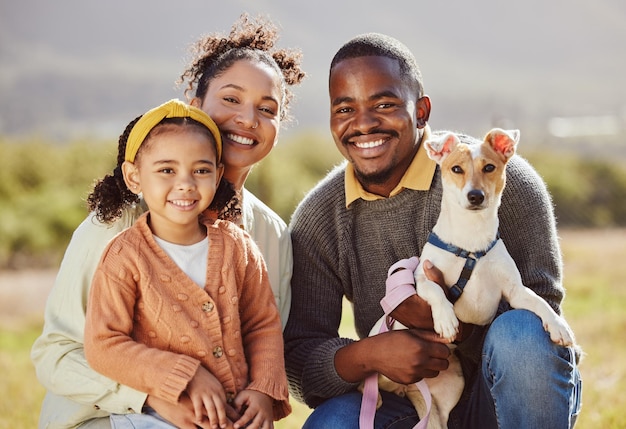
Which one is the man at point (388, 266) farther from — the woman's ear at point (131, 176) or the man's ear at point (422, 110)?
the woman's ear at point (131, 176)

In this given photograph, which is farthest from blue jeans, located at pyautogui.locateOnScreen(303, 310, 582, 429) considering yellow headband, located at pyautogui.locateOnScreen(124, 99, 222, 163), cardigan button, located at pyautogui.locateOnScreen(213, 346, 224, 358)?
yellow headband, located at pyautogui.locateOnScreen(124, 99, 222, 163)

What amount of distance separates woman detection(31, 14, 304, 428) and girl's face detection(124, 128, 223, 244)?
335 mm

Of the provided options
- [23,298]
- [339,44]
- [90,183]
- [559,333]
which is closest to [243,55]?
[559,333]

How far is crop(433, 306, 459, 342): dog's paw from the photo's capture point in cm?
277

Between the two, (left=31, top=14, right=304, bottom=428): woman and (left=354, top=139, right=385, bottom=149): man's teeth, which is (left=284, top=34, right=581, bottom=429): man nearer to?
(left=354, top=139, right=385, bottom=149): man's teeth

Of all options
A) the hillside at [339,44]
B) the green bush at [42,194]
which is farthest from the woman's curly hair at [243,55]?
the hillside at [339,44]

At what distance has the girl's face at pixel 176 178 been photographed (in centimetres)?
277

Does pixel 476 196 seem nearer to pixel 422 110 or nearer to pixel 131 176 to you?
pixel 422 110

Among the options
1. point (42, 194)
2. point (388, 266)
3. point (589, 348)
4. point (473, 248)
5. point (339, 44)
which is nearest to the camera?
point (473, 248)

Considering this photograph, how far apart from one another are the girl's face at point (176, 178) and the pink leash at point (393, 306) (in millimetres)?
764

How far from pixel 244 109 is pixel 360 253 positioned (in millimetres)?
829

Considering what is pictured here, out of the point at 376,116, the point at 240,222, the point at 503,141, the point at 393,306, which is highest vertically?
the point at 376,116

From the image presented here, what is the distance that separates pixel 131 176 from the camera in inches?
114

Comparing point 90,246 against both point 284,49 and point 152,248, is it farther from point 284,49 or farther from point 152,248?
point 284,49
